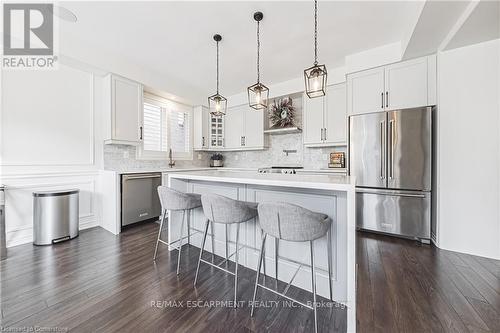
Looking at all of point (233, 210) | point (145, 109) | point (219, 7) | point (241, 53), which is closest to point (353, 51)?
point (241, 53)

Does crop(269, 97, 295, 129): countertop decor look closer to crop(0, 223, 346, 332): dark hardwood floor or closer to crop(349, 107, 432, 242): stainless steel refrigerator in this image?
crop(349, 107, 432, 242): stainless steel refrigerator

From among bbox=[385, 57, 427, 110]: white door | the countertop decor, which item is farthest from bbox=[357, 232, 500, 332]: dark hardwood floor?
→ the countertop decor

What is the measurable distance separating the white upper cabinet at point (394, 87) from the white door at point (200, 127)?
319cm

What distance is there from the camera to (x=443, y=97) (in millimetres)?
2498

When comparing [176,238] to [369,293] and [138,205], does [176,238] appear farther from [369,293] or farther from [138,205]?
[369,293]

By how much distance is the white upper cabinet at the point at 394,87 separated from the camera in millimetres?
2654

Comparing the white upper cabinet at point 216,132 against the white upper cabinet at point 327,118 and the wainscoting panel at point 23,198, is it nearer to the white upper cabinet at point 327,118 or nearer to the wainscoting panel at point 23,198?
the white upper cabinet at point 327,118

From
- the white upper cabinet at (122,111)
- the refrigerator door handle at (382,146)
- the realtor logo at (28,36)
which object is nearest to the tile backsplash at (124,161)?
the white upper cabinet at (122,111)

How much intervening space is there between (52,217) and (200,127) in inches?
122

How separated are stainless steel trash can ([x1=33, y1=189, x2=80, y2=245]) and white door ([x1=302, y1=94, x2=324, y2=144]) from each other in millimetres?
3891

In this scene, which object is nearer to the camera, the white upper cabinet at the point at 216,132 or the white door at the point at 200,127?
the white door at the point at 200,127

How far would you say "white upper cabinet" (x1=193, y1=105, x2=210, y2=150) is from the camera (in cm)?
495

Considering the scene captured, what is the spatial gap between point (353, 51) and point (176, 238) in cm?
362

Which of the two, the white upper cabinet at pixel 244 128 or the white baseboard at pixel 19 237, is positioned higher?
the white upper cabinet at pixel 244 128
